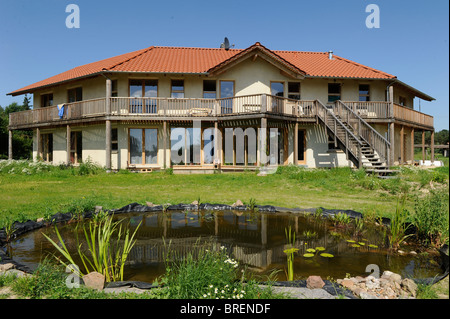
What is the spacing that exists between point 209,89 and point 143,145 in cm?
572

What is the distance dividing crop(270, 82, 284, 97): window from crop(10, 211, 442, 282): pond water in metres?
13.1

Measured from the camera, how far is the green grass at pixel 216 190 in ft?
28.0

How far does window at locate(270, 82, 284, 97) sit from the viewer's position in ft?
63.6

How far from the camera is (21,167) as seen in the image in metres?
17.0

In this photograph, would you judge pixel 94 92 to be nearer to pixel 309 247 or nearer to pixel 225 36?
pixel 225 36

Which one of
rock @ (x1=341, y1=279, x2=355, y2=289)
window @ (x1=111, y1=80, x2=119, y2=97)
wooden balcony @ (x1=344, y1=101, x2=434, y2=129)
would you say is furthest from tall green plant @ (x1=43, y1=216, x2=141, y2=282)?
wooden balcony @ (x1=344, y1=101, x2=434, y2=129)

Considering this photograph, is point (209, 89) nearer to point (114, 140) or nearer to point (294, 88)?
point (294, 88)

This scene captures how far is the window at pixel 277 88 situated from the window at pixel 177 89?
6.00 meters

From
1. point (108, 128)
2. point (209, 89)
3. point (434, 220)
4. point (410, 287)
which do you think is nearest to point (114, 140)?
point (108, 128)

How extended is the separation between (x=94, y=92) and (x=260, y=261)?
19.2m

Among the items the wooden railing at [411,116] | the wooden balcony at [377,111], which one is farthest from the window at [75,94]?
the wooden railing at [411,116]

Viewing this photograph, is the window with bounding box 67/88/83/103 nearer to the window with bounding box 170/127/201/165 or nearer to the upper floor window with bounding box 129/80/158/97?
the upper floor window with bounding box 129/80/158/97

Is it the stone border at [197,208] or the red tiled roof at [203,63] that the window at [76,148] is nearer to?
the red tiled roof at [203,63]
